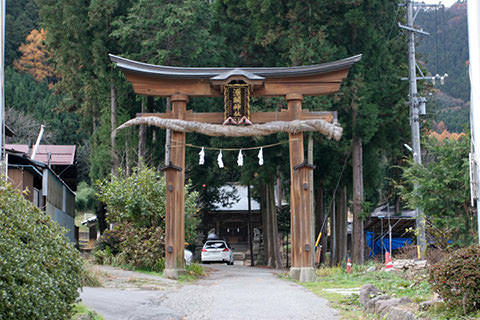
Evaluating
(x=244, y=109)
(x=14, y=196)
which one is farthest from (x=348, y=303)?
(x=244, y=109)

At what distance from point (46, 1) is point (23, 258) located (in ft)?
79.6

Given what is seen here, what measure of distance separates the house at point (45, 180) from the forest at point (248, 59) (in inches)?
91.8

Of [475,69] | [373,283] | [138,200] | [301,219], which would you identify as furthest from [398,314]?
[138,200]

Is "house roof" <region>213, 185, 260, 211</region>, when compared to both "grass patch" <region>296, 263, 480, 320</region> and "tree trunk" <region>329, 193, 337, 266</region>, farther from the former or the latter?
"grass patch" <region>296, 263, 480, 320</region>

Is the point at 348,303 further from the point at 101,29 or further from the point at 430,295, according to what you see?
the point at 101,29

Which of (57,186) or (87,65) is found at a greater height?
(87,65)

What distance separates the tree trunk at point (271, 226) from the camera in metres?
30.9

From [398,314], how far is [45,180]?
15.3 meters

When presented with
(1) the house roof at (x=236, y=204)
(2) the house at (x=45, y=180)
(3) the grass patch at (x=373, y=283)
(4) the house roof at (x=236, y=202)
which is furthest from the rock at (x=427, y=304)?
(1) the house roof at (x=236, y=204)

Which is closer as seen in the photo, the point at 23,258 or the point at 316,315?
the point at 23,258

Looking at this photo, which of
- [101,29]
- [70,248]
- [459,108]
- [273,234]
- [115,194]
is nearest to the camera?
[70,248]

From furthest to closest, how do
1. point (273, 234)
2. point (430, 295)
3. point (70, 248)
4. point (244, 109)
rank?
point (273, 234) → point (244, 109) → point (430, 295) → point (70, 248)

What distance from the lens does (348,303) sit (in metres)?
11.1

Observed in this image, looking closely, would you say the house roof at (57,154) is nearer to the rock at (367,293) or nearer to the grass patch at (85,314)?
the grass patch at (85,314)
